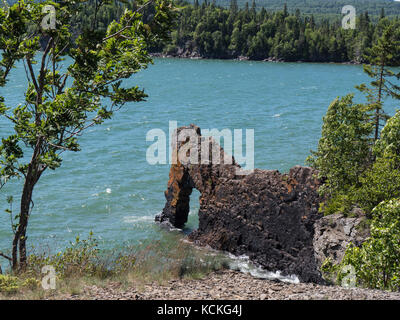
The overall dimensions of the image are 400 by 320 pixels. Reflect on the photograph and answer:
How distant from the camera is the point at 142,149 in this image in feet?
184

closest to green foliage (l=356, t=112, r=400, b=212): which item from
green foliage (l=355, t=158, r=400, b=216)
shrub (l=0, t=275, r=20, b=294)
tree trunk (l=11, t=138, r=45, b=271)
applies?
green foliage (l=355, t=158, r=400, b=216)

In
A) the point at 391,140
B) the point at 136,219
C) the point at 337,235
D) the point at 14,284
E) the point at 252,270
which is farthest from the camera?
the point at 136,219

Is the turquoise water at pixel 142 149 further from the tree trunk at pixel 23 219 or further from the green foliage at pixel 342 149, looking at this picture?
the green foliage at pixel 342 149

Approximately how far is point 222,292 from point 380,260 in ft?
17.2

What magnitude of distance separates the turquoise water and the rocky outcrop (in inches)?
462

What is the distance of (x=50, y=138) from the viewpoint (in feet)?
46.2

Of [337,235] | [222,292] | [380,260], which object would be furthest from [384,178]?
[222,292]

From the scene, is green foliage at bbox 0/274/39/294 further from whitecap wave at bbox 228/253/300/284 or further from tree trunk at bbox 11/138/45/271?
whitecap wave at bbox 228/253/300/284

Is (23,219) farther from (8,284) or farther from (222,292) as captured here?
(222,292)

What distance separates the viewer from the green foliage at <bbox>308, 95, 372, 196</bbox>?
24.8 meters

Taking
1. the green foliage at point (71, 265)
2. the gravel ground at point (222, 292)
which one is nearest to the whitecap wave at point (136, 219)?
the green foliage at point (71, 265)

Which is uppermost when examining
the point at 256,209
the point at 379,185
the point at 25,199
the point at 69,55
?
the point at 69,55
